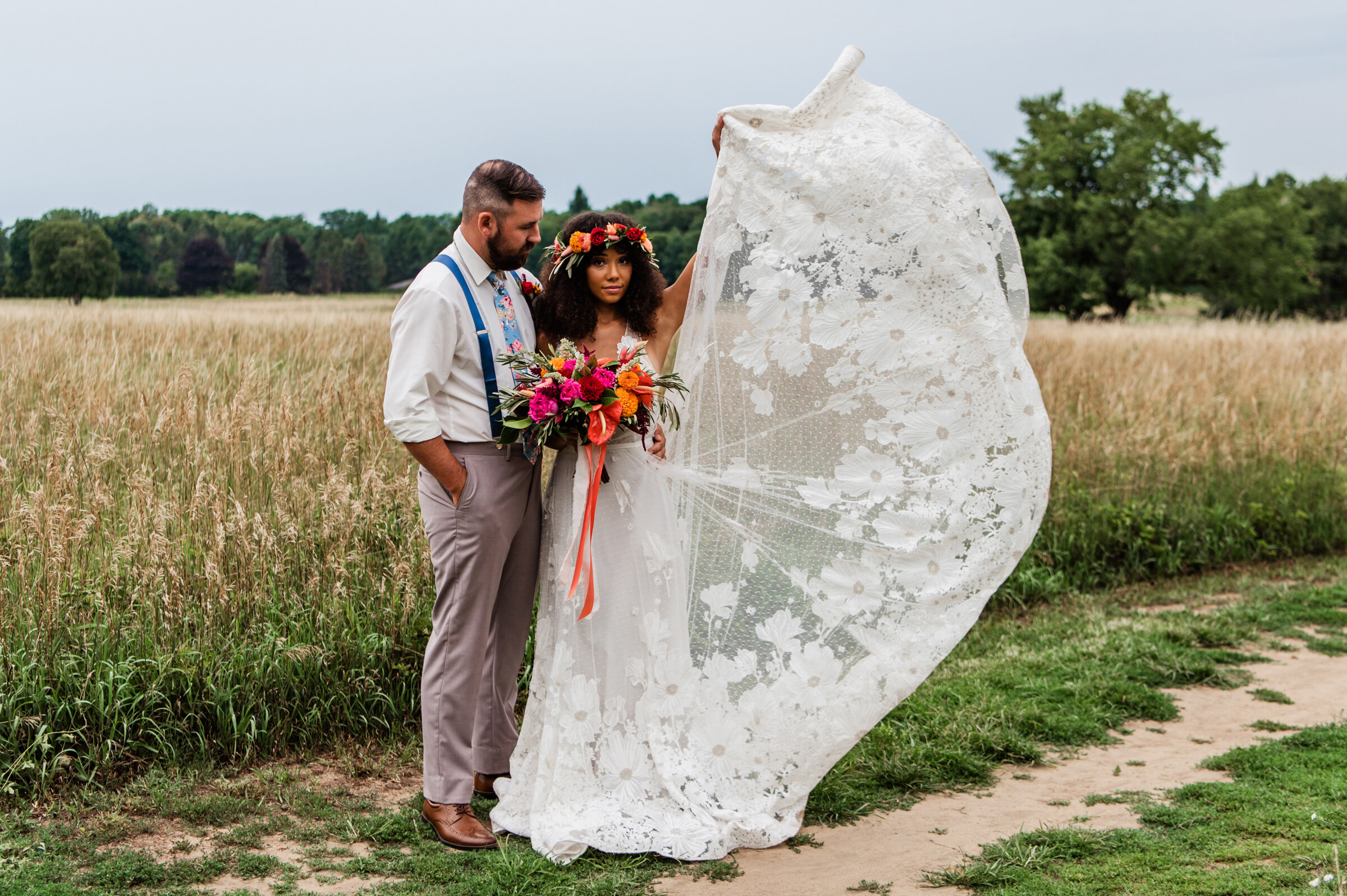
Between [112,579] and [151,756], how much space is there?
792mm

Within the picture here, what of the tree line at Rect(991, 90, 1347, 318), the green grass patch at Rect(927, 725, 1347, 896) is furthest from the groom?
the tree line at Rect(991, 90, 1347, 318)

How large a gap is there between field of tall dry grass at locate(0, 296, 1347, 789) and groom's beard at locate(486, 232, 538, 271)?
5.29 ft

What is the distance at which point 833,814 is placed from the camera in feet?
12.2

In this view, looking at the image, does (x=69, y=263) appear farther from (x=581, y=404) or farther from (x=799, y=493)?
(x=799, y=493)

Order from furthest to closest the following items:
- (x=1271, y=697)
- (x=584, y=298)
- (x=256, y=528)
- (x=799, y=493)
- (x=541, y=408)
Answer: (x=1271, y=697)
(x=256, y=528)
(x=799, y=493)
(x=584, y=298)
(x=541, y=408)

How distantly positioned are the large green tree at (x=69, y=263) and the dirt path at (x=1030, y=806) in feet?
36.6

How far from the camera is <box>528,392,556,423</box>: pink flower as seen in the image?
10.4 feet

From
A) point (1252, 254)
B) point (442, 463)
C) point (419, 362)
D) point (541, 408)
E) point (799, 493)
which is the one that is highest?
point (1252, 254)

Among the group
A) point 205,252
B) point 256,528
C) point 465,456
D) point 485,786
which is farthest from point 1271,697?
point 205,252

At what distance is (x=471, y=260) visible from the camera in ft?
11.0

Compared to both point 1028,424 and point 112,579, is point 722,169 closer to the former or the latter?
point 1028,424

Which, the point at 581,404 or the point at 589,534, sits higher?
the point at 581,404

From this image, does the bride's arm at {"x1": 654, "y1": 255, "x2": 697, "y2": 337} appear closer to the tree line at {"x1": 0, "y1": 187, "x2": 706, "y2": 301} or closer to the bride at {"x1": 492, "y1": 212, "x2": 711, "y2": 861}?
the bride at {"x1": 492, "y1": 212, "x2": 711, "y2": 861}

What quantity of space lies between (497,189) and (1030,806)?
3019 mm
